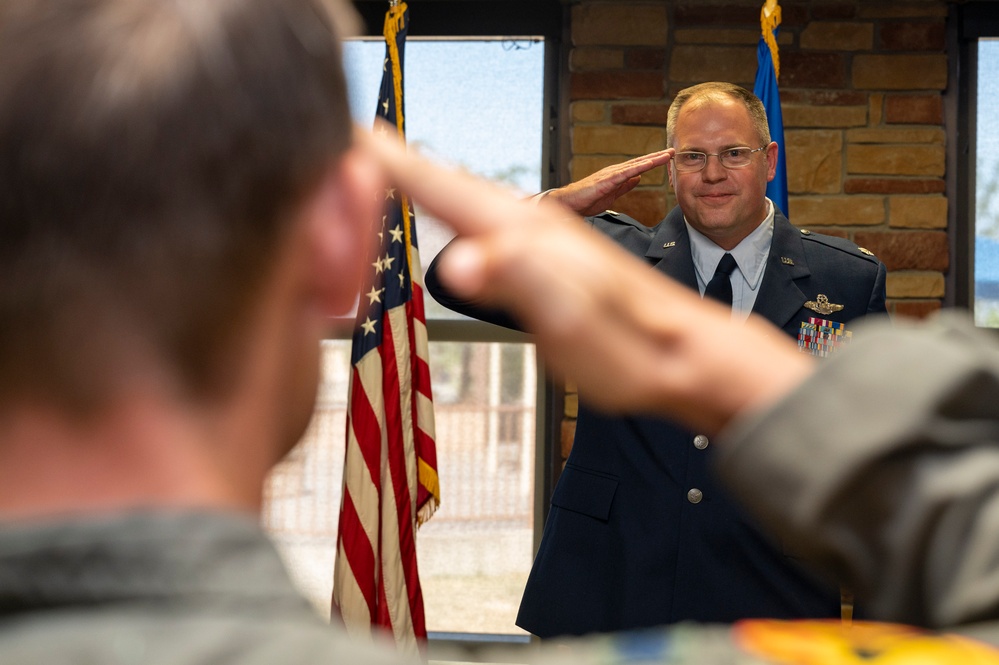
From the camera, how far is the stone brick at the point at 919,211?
3277 mm

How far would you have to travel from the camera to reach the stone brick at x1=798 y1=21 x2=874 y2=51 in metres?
3.29

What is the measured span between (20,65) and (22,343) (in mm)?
107

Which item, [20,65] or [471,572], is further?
[471,572]

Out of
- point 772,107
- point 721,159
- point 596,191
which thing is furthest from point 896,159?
point 596,191

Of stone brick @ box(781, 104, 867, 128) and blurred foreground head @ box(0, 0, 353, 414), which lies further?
stone brick @ box(781, 104, 867, 128)

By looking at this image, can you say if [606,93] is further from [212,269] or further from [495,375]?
[212,269]

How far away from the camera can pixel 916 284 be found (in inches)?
128

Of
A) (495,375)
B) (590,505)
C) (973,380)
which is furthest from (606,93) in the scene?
(973,380)

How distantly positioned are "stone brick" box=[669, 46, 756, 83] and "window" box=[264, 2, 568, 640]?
52 centimetres

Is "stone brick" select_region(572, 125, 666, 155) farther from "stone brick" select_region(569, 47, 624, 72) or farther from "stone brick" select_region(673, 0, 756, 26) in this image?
"stone brick" select_region(673, 0, 756, 26)

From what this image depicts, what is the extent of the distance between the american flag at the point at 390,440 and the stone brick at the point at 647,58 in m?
0.83

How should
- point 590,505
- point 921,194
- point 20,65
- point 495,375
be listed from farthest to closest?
point 495,375 < point 921,194 < point 590,505 < point 20,65

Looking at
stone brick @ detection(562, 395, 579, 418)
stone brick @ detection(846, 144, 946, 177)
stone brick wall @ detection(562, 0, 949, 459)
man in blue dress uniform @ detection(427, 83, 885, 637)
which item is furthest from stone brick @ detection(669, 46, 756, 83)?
stone brick @ detection(562, 395, 579, 418)

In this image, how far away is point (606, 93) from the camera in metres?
3.32
